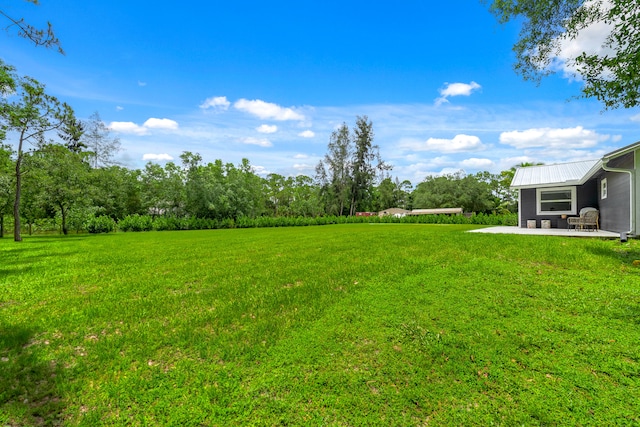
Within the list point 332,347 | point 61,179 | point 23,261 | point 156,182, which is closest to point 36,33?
point 332,347

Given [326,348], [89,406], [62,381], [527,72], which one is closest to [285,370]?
[326,348]

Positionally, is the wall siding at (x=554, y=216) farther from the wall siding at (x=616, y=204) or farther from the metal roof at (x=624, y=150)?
the metal roof at (x=624, y=150)

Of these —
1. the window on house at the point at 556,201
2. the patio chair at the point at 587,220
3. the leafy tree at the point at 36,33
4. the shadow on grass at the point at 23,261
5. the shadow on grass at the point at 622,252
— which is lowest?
the shadow on grass at the point at 23,261

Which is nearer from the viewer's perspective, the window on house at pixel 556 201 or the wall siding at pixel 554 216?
the wall siding at pixel 554 216

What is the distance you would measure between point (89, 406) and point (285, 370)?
1.48 m

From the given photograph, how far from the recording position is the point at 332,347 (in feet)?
9.23

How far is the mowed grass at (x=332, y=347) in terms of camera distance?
2074 millimetres

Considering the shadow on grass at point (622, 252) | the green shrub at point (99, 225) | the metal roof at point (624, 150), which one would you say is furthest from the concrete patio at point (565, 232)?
the green shrub at point (99, 225)

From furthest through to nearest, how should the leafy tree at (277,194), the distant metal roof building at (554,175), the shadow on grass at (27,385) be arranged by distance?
the leafy tree at (277,194) < the distant metal roof building at (554,175) < the shadow on grass at (27,385)

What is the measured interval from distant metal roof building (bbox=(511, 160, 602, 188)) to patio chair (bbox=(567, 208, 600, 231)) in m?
1.26

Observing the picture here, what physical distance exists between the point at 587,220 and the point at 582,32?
7.73 metres

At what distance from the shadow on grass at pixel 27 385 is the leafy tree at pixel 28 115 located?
14594 millimetres

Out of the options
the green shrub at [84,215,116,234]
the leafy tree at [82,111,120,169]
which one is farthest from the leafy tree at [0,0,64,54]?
the leafy tree at [82,111,120,169]

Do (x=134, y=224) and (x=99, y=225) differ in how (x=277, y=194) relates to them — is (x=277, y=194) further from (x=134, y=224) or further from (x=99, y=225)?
(x=99, y=225)
